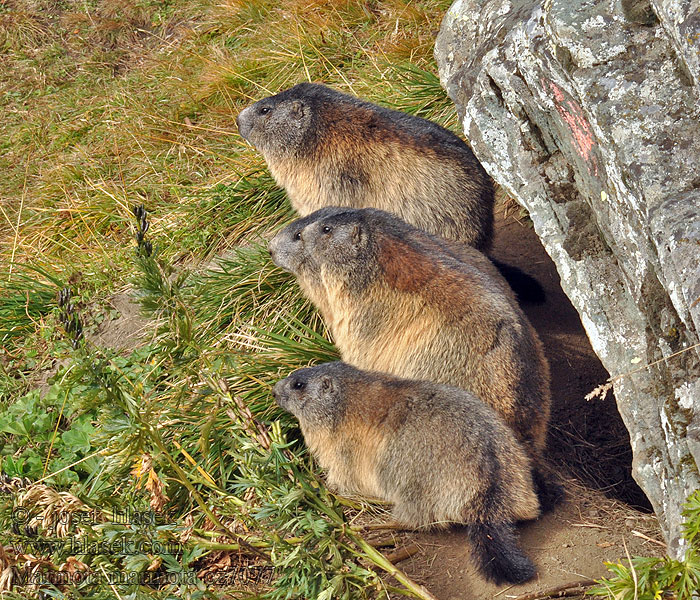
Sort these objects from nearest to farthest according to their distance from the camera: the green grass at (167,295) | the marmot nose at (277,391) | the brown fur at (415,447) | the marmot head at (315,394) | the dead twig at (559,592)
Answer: the dead twig at (559,592)
the green grass at (167,295)
the brown fur at (415,447)
the marmot head at (315,394)
the marmot nose at (277,391)

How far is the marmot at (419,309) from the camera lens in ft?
14.5

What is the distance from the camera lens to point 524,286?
5879 millimetres

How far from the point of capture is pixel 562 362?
565cm

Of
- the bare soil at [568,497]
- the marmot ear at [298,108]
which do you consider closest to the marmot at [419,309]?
the bare soil at [568,497]

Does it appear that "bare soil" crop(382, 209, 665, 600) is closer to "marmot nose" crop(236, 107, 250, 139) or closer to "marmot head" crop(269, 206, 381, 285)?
"marmot head" crop(269, 206, 381, 285)

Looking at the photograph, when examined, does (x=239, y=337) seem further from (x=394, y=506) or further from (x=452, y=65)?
(x=452, y=65)

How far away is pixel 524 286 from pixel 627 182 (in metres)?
2.56

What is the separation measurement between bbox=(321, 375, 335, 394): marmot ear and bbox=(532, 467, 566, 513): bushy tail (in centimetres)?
120

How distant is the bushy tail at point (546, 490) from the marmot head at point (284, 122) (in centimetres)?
317

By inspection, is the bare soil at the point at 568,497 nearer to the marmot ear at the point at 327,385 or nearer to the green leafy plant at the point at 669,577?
the green leafy plant at the point at 669,577

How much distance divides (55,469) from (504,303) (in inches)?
120

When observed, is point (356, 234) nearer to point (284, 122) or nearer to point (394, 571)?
point (284, 122)

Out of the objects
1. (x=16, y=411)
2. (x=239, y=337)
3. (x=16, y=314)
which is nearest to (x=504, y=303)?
(x=239, y=337)

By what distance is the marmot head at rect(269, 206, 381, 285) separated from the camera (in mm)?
4844
